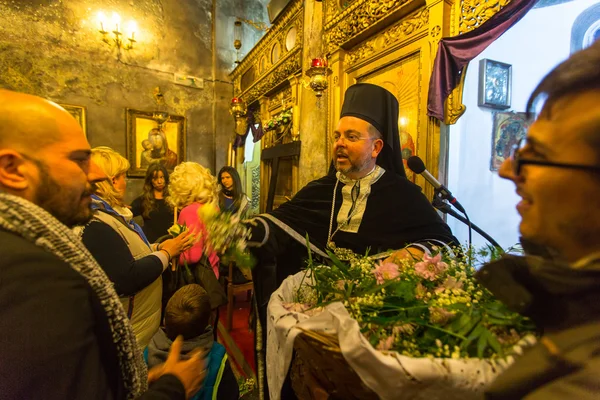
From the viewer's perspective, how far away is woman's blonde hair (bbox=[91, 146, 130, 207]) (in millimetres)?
1962

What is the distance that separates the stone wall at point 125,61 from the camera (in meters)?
6.46

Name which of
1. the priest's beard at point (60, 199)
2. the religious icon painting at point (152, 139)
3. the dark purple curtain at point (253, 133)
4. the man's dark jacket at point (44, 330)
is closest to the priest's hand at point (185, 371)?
the man's dark jacket at point (44, 330)

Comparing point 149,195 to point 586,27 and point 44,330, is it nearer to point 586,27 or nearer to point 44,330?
point 44,330

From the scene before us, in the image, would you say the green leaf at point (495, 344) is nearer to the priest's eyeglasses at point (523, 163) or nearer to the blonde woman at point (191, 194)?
the priest's eyeglasses at point (523, 163)

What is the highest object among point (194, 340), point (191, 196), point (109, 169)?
point (109, 169)

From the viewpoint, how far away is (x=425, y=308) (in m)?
0.86

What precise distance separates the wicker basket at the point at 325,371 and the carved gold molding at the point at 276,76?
5.37m

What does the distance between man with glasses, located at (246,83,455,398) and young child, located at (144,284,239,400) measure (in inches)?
16.1

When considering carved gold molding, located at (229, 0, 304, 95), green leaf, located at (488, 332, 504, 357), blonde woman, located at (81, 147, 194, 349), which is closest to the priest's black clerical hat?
green leaf, located at (488, 332, 504, 357)

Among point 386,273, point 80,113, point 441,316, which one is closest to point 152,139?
point 80,113

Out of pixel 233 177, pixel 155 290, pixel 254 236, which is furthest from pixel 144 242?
pixel 233 177

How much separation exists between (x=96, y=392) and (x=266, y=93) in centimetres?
681

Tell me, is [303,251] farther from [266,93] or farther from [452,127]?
[266,93]

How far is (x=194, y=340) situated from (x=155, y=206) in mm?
2608
